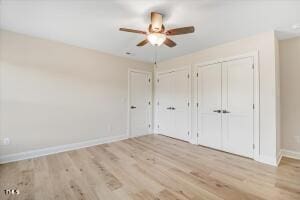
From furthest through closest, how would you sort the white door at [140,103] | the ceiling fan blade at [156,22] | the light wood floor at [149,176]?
the white door at [140,103] → the ceiling fan blade at [156,22] → the light wood floor at [149,176]

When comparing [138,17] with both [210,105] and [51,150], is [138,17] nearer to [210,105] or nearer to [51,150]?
[210,105]

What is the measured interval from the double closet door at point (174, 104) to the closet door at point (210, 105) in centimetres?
41

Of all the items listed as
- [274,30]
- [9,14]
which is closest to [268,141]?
[274,30]

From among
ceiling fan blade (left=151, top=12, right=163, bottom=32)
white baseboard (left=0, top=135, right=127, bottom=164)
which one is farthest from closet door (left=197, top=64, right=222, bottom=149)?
white baseboard (left=0, top=135, right=127, bottom=164)

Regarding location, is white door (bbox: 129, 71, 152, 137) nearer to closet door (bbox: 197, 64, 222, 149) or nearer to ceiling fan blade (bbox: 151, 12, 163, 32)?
closet door (bbox: 197, 64, 222, 149)

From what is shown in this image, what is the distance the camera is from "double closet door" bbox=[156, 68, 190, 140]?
4113 mm

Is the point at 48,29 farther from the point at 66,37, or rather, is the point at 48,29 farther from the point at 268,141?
the point at 268,141

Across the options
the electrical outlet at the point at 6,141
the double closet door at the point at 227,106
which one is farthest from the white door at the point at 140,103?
the electrical outlet at the point at 6,141

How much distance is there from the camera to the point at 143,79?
4.83m

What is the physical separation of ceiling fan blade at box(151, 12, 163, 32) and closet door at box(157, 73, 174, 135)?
8.12ft

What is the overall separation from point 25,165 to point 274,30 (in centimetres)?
503

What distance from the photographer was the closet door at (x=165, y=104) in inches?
181

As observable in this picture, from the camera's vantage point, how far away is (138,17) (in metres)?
2.25

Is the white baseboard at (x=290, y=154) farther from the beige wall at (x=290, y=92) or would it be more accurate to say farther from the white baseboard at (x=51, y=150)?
the white baseboard at (x=51, y=150)
